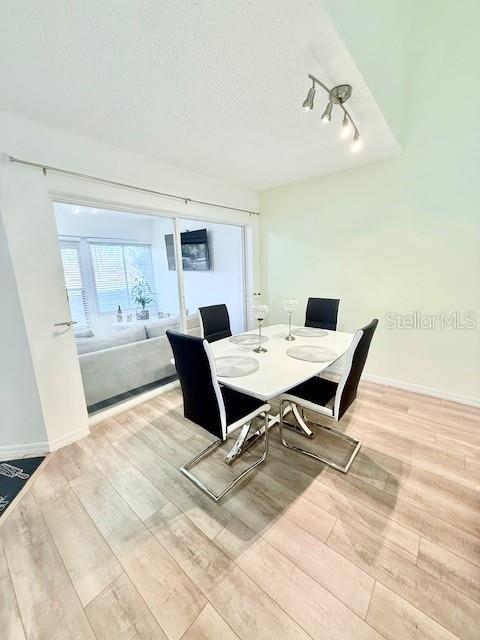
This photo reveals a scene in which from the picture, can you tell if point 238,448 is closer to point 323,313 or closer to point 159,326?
point 323,313

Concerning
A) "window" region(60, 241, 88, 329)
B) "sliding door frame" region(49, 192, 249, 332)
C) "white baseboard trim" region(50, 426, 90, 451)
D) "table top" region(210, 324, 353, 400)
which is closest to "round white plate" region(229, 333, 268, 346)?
"table top" region(210, 324, 353, 400)

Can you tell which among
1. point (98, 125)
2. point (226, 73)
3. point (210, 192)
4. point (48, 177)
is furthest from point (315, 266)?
point (48, 177)

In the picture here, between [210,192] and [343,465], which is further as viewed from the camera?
[210,192]

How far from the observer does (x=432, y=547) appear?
1.32 m

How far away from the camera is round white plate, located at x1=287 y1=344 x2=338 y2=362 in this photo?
189cm

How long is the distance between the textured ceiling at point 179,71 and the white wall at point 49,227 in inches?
5.1

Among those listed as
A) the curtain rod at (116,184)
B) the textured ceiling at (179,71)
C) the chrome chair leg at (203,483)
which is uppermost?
the textured ceiling at (179,71)

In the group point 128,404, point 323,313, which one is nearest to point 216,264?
point 323,313

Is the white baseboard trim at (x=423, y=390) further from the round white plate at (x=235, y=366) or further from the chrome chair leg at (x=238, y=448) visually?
the round white plate at (x=235, y=366)

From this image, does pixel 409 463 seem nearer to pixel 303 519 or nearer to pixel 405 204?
pixel 303 519

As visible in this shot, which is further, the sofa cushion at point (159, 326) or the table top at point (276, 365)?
the sofa cushion at point (159, 326)

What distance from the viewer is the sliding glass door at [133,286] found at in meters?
2.67

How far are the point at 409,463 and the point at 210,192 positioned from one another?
332cm

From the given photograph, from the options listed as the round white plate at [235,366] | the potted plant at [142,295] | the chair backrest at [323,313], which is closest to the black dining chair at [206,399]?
the round white plate at [235,366]
